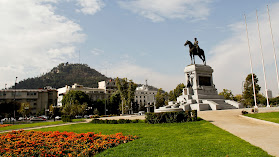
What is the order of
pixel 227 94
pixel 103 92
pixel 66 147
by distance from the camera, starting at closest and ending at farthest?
pixel 66 147, pixel 227 94, pixel 103 92

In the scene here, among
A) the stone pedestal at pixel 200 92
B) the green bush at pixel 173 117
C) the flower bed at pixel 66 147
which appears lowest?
the flower bed at pixel 66 147

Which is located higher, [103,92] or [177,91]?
[103,92]

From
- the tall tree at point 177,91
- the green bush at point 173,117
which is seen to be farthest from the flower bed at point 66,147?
the tall tree at point 177,91

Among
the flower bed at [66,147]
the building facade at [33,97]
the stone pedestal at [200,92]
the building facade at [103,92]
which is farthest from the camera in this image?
the building facade at [103,92]

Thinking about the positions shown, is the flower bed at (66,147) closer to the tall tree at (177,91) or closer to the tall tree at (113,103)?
the tall tree at (177,91)

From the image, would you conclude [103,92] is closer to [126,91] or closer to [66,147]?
[126,91]

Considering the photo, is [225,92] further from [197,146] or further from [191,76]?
[197,146]

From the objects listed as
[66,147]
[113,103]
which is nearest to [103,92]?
[113,103]

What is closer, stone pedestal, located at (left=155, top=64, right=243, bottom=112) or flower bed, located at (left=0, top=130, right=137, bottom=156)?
flower bed, located at (left=0, top=130, right=137, bottom=156)

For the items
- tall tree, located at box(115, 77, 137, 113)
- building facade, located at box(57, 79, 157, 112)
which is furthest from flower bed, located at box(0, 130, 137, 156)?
building facade, located at box(57, 79, 157, 112)

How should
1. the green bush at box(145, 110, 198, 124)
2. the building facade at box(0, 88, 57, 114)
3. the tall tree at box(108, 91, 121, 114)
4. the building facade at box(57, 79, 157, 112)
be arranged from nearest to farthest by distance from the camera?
the green bush at box(145, 110, 198, 124)
the building facade at box(0, 88, 57, 114)
the tall tree at box(108, 91, 121, 114)
the building facade at box(57, 79, 157, 112)

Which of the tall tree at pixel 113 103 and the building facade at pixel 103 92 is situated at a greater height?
the building facade at pixel 103 92

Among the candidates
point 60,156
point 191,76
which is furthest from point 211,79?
point 60,156

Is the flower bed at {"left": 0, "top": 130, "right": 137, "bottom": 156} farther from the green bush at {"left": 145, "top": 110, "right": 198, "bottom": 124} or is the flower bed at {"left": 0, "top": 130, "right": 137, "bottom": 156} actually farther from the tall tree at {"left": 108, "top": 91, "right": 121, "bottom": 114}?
the tall tree at {"left": 108, "top": 91, "right": 121, "bottom": 114}
